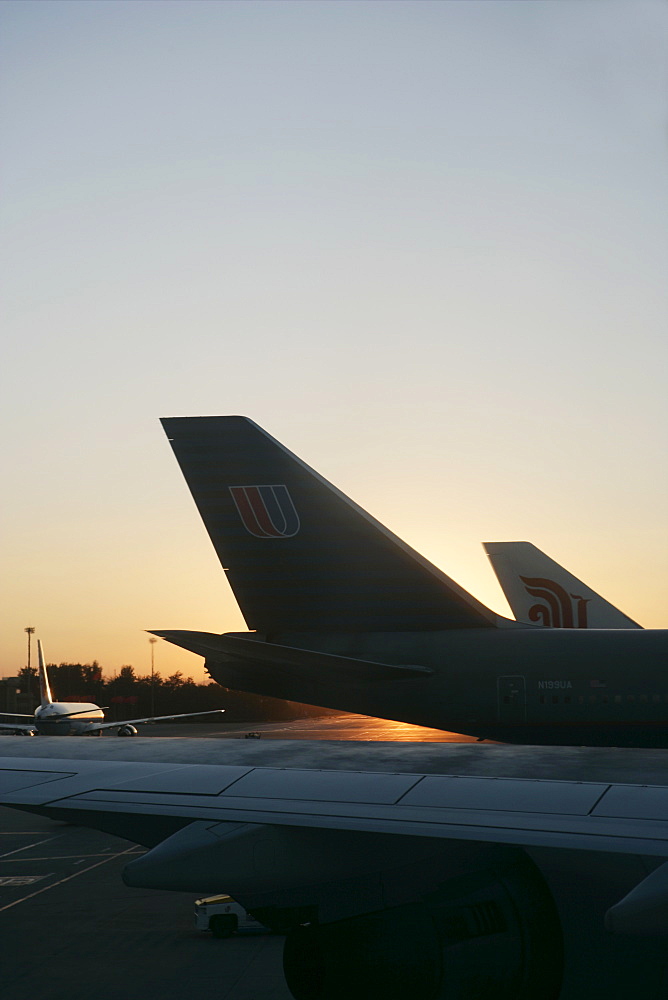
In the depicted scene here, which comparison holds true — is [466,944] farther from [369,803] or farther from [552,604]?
[552,604]

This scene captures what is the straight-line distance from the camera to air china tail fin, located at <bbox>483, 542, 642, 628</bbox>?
105 feet

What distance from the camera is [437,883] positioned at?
503cm

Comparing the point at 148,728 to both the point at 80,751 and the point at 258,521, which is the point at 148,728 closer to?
the point at 258,521

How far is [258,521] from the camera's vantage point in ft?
60.4

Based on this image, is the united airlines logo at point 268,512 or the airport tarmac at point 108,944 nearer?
the airport tarmac at point 108,944

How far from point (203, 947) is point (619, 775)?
10.4 meters

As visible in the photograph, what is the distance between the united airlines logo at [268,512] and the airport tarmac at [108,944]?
15.3ft

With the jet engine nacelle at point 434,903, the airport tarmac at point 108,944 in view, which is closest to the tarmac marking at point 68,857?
the airport tarmac at point 108,944

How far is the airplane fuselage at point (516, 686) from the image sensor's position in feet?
54.5

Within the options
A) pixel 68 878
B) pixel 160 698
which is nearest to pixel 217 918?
pixel 68 878

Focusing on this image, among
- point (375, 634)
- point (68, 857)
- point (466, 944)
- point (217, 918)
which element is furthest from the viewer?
point (68, 857)

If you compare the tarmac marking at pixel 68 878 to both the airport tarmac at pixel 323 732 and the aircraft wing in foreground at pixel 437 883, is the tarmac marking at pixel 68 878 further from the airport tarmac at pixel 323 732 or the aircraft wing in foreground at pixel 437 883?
the aircraft wing in foreground at pixel 437 883

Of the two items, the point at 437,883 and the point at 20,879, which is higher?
the point at 437,883

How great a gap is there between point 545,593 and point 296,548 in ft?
57.1
